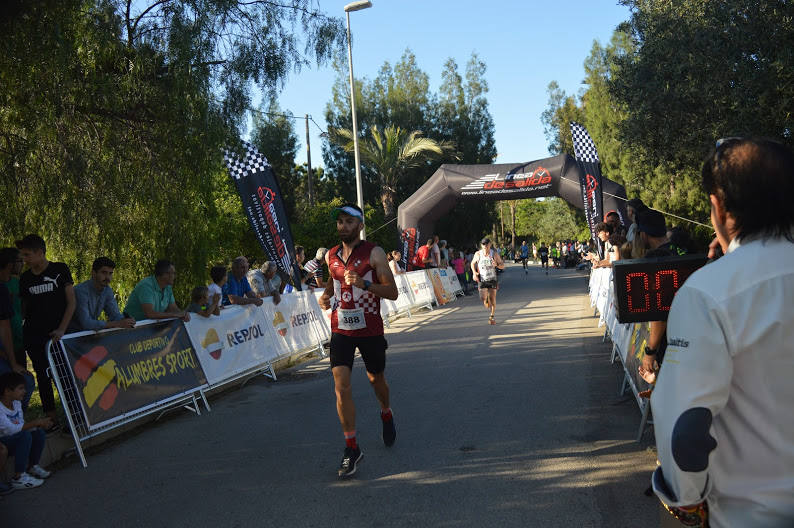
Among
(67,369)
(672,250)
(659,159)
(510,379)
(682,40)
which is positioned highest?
(682,40)

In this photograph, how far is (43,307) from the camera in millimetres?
6855

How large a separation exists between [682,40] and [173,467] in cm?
1537

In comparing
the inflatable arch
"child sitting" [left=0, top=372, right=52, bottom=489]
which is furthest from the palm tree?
"child sitting" [left=0, top=372, right=52, bottom=489]

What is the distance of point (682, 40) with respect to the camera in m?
16.6

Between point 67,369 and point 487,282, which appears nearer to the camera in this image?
point 67,369

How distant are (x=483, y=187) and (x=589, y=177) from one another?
5109mm

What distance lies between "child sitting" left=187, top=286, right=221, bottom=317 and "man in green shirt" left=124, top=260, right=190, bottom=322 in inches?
23.1

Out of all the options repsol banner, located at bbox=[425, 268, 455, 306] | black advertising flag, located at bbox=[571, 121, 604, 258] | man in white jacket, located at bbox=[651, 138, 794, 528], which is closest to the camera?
man in white jacket, located at bbox=[651, 138, 794, 528]

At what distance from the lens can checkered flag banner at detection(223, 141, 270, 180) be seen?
10784 mm

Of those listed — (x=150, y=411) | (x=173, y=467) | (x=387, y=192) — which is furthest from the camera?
(x=387, y=192)

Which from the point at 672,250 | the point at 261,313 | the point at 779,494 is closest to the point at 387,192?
the point at 261,313

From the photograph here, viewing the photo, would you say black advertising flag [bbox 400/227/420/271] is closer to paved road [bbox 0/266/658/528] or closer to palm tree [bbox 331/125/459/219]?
palm tree [bbox 331/125/459/219]

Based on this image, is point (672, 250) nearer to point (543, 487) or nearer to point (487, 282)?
point (543, 487)

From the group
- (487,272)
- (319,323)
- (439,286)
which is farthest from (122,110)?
(439,286)
